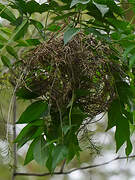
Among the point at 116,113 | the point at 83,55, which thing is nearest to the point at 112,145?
the point at 116,113

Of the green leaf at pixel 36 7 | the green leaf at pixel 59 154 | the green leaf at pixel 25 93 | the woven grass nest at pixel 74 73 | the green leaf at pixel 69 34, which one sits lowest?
the green leaf at pixel 59 154

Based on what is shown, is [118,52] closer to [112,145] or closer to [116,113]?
[116,113]

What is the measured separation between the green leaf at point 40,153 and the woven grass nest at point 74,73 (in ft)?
0.31

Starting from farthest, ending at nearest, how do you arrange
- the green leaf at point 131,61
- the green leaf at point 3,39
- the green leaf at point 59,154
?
the green leaf at point 3,39, the green leaf at point 131,61, the green leaf at point 59,154

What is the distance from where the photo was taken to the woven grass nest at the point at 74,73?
761 millimetres

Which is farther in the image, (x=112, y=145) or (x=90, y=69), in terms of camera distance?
(x=112, y=145)

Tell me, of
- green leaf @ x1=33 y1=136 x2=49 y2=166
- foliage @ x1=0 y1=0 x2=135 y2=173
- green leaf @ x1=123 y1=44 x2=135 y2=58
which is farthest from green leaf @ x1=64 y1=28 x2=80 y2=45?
green leaf @ x1=33 y1=136 x2=49 y2=166

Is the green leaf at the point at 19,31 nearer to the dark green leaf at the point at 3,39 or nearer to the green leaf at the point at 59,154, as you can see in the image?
the dark green leaf at the point at 3,39

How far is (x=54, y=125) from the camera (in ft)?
2.60

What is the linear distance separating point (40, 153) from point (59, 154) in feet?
0.34

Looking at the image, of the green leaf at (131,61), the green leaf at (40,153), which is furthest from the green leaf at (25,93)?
the green leaf at (131,61)

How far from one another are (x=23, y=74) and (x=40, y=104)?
79 millimetres

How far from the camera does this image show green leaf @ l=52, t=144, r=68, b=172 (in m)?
0.64

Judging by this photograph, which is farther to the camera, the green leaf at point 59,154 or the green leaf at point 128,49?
the green leaf at point 128,49
